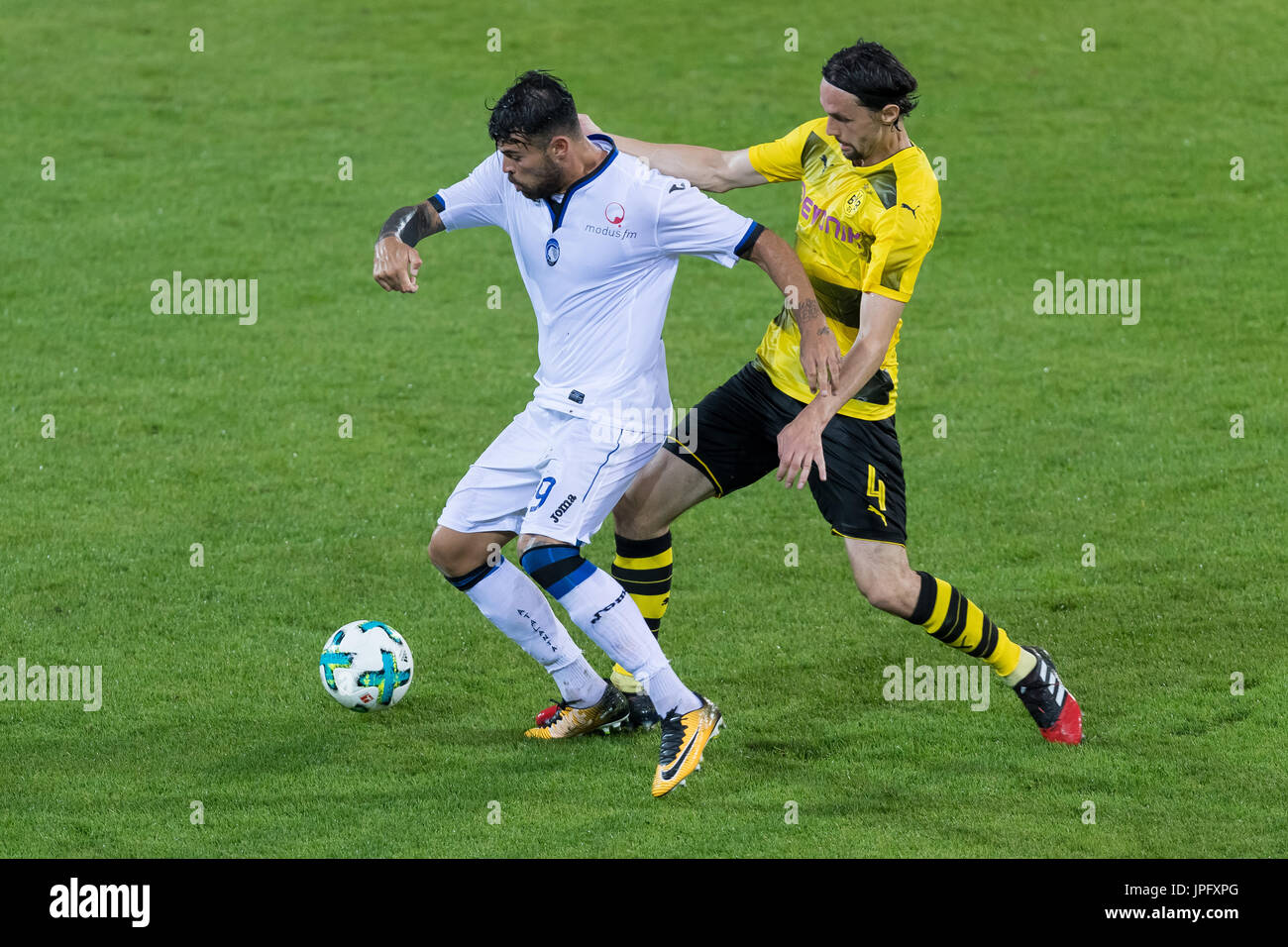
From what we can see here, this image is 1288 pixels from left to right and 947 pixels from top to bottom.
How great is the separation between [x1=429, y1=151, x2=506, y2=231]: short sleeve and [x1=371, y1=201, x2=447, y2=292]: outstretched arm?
0.42 feet

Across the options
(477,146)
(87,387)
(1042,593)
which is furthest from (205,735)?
(477,146)

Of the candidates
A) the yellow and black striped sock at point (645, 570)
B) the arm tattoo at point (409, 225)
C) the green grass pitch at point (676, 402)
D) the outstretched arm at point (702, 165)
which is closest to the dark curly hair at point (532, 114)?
the arm tattoo at point (409, 225)

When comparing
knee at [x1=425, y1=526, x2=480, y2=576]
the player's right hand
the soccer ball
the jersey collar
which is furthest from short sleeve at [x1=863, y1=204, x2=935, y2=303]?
the soccer ball

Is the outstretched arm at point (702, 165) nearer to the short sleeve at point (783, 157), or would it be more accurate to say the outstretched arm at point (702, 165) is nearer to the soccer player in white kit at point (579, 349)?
the short sleeve at point (783, 157)

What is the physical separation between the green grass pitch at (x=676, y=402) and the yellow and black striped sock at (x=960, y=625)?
1.28 ft

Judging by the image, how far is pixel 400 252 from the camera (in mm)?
6230

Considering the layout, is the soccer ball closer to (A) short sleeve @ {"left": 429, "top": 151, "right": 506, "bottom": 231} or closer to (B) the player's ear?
(A) short sleeve @ {"left": 429, "top": 151, "right": 506, "bottom": 231}

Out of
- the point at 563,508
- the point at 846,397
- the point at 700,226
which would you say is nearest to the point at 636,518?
the point at 563,508

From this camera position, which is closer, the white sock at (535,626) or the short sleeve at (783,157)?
the white sock at (535,626)

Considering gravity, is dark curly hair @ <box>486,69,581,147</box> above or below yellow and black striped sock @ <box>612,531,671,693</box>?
above

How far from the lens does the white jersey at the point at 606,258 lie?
619cm

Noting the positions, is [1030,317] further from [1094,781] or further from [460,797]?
[460,797]

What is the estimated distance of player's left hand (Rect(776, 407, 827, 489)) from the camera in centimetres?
617

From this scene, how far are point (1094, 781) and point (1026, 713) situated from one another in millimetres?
745
